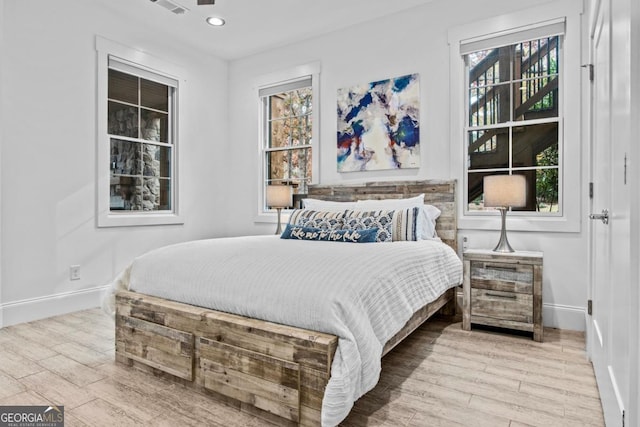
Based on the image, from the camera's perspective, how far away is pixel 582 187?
3047mm

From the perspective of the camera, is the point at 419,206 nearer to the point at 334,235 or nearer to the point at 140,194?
the point at 334,235

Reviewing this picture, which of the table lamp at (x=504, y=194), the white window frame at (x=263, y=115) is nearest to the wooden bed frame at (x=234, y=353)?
the table lamp at (x=504, y=194)

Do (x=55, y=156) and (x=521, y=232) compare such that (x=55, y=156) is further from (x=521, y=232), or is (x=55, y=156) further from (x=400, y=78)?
(x=521, y=232)

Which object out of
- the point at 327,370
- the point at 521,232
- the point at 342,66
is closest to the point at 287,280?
the point at 327,370

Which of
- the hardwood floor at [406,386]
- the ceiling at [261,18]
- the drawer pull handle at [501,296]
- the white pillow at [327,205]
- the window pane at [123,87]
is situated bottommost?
the hardwood floor at [406,386]

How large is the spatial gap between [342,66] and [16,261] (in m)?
3.44

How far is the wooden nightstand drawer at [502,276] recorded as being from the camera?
9.20ft

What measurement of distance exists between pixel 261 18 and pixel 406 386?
3.57m

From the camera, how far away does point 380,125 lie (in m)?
3.91

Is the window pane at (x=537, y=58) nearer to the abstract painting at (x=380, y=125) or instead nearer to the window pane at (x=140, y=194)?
the abstract painting at (x=380, y=125)

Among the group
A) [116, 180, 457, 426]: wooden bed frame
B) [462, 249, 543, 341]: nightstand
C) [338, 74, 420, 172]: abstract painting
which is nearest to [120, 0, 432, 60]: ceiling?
[338, 74, 420, 172]: abstract painting

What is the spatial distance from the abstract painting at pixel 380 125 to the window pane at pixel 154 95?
6.48 ft

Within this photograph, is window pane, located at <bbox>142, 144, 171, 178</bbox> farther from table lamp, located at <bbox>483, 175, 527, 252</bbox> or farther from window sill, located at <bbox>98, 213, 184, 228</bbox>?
table lamp, located at <bbox>483, 175, 527, 252</bbox>

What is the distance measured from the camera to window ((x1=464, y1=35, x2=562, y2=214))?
3.25 metres
